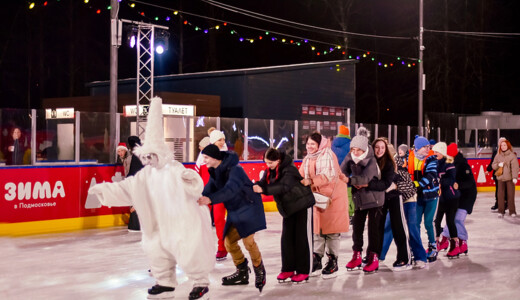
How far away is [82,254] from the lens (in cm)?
963

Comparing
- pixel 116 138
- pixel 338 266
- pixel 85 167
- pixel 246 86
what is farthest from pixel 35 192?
pixel 246 86

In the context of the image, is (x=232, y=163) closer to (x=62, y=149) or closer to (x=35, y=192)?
(x=35, y=192)

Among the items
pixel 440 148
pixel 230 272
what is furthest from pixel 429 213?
pixel 230 272

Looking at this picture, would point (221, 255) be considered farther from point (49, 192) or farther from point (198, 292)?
point (49, 192)

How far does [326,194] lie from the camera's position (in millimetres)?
7684

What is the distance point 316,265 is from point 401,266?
111cm

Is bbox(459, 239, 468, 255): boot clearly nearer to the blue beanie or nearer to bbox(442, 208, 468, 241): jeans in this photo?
bbox(442, 208, 468, 241): jeans

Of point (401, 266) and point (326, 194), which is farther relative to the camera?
point (401, 266)

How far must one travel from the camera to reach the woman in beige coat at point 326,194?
7496 millimetres

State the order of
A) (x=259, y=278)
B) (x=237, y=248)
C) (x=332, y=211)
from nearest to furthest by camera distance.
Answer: (x=259, y=278) → (x=237, y=248) → (x=332, y=211)

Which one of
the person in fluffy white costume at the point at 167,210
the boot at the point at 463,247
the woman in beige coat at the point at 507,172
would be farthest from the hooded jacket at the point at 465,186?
the woman in beige coat at the point at 507,172

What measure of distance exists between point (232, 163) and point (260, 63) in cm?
3294

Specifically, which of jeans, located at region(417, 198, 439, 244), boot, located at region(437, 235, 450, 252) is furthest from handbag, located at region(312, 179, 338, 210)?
boot, located at region(437, 235, 450, 252)

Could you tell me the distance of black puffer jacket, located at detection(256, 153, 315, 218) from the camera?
706cm
